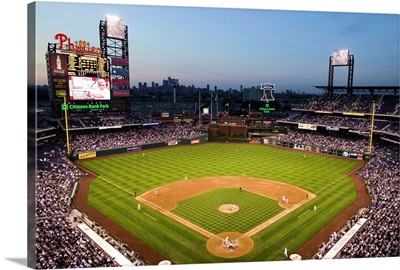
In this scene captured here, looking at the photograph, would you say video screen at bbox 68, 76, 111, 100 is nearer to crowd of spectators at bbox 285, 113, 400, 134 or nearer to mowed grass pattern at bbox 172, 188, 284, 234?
mowed grass pattern at bbox 172, 188, 284, 234

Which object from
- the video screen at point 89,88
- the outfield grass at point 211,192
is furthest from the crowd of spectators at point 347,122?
the video screen at point 89,88

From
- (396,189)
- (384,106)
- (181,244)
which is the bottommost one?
(181,244)

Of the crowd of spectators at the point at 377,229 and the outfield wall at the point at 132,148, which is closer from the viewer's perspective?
the crowd of spectators at the point at 377,229

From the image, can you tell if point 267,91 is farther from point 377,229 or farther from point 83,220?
point 83,220

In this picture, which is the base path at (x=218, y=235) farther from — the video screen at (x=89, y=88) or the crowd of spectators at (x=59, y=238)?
the video screen at (x=89, y=88)

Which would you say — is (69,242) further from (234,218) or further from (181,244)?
(234,218)

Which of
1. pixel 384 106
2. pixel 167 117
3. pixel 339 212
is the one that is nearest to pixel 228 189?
pixel 339 212

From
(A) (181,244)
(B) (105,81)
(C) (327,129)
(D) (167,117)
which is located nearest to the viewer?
(A) (181,244)
